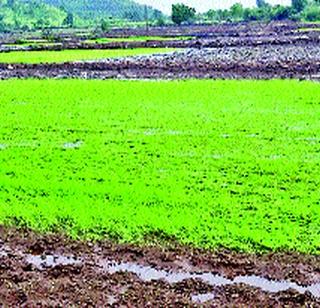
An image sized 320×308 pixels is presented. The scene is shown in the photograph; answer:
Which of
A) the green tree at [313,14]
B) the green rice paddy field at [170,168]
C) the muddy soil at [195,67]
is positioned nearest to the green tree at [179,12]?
the green tree at [313,14]

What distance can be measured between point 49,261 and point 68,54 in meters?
57.9

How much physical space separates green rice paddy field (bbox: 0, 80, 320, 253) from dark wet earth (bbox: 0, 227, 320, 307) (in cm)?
65

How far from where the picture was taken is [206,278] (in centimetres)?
1206

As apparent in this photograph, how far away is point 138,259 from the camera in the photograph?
42.4 ft

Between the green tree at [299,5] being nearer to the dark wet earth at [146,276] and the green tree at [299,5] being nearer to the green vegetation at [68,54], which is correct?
the green vegetation at [68,54]

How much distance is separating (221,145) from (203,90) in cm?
1421

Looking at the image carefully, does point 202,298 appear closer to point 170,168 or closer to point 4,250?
point 4,250

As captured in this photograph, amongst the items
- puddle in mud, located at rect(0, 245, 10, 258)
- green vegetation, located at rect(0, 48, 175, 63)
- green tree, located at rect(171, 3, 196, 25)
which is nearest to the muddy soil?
green vegetation, located at rect(0, 48, 175, 63)

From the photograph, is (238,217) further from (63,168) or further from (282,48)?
(282,48)

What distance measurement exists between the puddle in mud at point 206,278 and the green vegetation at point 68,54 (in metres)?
49.7

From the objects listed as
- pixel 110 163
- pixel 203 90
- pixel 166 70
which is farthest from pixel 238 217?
pixel 166 70

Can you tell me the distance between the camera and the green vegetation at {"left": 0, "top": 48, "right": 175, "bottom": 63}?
63016 mm

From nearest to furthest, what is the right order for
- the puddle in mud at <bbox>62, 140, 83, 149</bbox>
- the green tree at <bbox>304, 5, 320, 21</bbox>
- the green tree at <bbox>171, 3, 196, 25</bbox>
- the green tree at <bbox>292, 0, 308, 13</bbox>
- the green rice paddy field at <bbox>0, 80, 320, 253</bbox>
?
the green rice paddy field at <bbox>0, 80, 320, 253</bbox> → the puddle in mud at <bbox>62, 140, 83, 149</bbox> → the green tree at <bbox>304, 5, 320, 21</bbox> → the green tree at <bbox>171, 3, 196, 25</bbox> → the green tree at <bbox>292, 0, 308, 13</bbox>

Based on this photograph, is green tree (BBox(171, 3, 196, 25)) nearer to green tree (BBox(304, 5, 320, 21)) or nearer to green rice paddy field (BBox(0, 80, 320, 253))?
green tree (BBox(304, 5, 320, 21))
